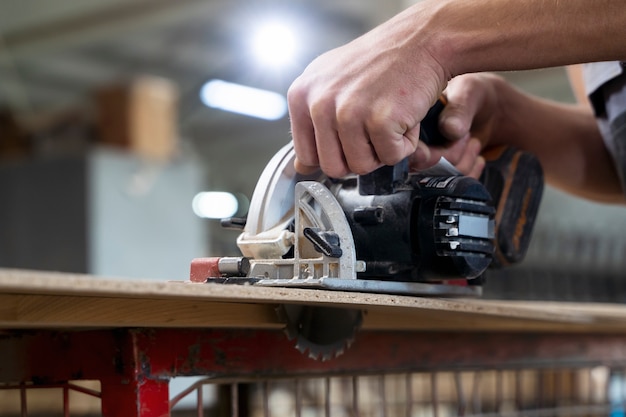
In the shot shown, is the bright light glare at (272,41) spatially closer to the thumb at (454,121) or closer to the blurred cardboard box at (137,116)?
the blurred cardboard box at (137,116)

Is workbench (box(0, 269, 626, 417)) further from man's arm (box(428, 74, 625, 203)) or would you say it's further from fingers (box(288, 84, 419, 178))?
man's arm (box(428, 74, 625, 203))

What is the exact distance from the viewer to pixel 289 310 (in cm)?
108

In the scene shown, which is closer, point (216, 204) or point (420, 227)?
point (420, 227)

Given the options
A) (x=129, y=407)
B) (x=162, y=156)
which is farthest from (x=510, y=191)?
(x=162, y=156)

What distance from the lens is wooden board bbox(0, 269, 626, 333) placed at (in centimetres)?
67

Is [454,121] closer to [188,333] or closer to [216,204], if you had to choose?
[188,333]

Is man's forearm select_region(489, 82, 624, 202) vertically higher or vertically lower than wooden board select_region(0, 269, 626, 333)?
higher

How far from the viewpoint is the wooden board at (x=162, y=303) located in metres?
0.67

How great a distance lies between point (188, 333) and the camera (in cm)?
102

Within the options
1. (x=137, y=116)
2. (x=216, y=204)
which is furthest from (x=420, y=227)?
(x=216, y=204)

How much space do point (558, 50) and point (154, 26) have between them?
17.7 ft

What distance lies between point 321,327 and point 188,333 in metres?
0.19

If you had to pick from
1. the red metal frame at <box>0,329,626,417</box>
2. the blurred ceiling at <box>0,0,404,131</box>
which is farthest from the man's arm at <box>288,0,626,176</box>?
the blurred ceiling at <box>0,0,404,131</box>

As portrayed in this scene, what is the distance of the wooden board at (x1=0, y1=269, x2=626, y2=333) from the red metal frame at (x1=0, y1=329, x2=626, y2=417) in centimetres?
4
